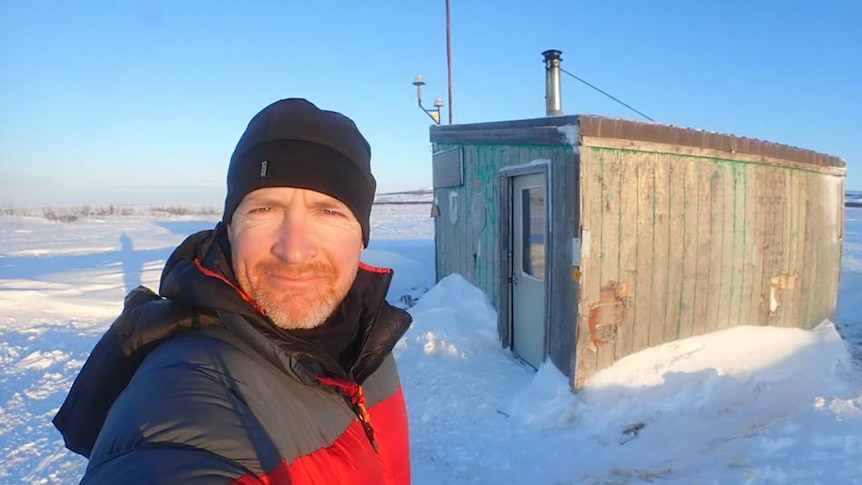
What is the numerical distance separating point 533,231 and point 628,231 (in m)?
1.11

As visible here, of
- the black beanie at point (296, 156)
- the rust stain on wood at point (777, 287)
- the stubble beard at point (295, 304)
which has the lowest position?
the rust stain on wood at point (777, 287)

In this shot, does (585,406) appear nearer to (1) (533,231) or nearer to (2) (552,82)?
(1) (533,231)

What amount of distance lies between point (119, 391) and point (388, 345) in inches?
29.4

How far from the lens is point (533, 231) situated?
5.81m

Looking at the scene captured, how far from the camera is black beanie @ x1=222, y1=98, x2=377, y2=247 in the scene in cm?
142

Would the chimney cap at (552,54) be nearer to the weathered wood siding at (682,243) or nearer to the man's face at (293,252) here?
the weathered wood siding at (682,243)

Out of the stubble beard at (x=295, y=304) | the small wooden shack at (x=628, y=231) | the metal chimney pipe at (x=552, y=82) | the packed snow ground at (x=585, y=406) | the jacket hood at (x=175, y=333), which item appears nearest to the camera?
the jacket hood at (x=175, y=333)

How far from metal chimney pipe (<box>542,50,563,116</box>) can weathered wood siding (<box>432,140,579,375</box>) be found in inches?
54.6

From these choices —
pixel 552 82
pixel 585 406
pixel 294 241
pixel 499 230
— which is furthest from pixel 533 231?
pixel 294 241

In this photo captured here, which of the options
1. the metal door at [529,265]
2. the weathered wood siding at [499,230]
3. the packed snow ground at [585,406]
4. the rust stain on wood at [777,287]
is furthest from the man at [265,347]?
the rust stain on wood at [777,287]

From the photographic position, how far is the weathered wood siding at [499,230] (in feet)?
16.0

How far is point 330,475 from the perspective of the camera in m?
1.20

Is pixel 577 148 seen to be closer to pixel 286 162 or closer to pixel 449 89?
pixel 286 162

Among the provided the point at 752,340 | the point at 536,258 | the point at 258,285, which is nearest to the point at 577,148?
the point at 536,258
